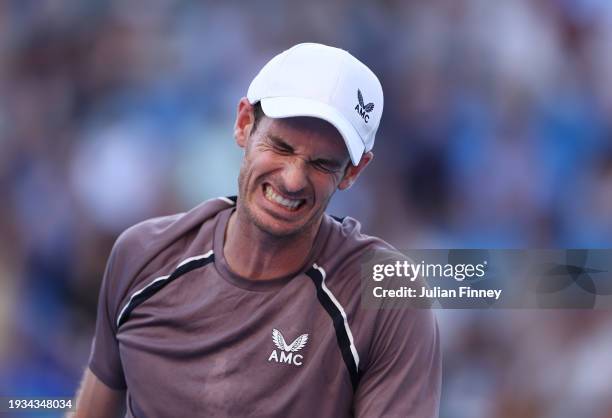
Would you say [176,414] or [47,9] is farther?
[47,9]

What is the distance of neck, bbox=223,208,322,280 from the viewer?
1411 millimetres

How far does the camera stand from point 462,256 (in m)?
1.63

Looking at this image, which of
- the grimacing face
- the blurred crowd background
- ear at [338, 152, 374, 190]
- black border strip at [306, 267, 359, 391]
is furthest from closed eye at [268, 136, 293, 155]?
the blurred crowd background

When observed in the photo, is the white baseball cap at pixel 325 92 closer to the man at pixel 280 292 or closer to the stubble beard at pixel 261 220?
the man at pixel 280 292

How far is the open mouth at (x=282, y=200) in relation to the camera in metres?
1.33

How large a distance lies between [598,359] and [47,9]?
Result: 135 cm

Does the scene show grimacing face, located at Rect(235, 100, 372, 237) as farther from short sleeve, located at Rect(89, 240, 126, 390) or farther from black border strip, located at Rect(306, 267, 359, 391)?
short sleeve, located at Rect(89, 240, 126, 390)

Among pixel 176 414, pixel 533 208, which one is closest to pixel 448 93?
pixel 533 208

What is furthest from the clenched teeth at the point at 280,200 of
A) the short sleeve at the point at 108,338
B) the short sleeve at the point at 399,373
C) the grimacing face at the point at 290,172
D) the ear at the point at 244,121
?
the short sleeve at the point at 108,338

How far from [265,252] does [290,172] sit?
188 millimetres

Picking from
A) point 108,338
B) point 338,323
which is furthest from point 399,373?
point 108,338

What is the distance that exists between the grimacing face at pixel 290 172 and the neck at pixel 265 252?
4 centimetres

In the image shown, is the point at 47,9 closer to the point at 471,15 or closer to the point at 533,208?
the point at 471,15

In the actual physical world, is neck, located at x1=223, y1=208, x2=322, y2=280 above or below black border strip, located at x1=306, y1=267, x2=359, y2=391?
above
